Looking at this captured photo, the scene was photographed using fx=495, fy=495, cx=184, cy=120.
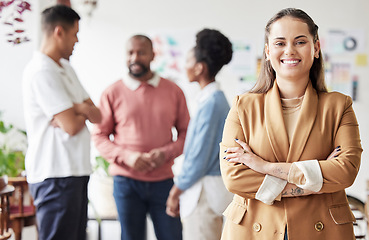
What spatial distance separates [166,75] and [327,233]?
3.93 metres

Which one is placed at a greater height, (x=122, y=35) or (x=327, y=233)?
(x=122, y=35)

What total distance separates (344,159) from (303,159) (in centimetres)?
12

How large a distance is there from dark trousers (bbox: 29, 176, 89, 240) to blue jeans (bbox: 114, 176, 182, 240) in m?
0.46

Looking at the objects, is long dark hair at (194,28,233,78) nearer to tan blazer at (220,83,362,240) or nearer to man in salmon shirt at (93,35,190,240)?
man in salmon shirt at (93,35,190,240)

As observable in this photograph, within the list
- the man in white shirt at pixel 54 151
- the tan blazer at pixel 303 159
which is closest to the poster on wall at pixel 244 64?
the man in white shirt at pixel 54 151

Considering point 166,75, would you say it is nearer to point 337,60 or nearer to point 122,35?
point 122,35

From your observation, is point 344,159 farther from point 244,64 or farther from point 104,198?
point 244,64

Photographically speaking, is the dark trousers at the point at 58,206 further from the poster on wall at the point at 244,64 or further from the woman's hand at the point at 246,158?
the poster on wall at the point at 244,64

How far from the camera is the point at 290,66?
1554 mm

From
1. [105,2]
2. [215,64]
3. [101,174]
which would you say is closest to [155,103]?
[215,64]

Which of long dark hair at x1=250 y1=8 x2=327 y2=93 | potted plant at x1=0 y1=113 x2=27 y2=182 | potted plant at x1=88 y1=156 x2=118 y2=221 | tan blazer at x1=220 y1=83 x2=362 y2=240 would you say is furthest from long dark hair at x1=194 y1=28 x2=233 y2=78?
potted plant at x1=88 y1=156 x2=118 y2=221

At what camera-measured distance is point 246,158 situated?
1.57m

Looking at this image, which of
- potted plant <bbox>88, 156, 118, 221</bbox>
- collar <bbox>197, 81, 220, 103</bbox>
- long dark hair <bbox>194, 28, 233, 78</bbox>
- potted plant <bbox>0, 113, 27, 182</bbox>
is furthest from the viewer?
potted plant <bbox>88, 156, 118, 221</bbox>

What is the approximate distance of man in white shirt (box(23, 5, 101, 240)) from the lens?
232 cm
